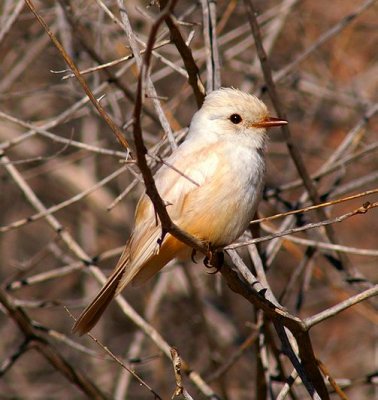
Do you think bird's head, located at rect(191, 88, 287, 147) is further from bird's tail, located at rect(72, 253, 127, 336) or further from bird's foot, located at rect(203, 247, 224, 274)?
bird's tail, located at rect(72, 253, 127, 336)

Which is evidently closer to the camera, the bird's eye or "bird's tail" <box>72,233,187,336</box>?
"bird's tail" <box>72,233,187,336</box>

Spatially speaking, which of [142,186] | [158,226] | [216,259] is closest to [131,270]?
[158,226]

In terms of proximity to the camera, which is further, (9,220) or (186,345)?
(9,220)

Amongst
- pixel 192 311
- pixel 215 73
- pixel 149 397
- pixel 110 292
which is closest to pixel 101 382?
pixel 149 397

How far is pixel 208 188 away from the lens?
176 inches

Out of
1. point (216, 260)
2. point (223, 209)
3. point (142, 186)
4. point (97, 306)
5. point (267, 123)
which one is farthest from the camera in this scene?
point (142, 186)

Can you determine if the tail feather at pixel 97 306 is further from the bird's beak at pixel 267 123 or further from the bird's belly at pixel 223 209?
the bird's beak at pixel 267 123

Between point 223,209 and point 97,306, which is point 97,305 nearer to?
point 97,306

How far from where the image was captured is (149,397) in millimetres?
8430

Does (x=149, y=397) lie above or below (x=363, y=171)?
below

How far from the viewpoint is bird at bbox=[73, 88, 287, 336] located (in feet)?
14.5

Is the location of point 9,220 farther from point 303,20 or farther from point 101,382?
point 303,20

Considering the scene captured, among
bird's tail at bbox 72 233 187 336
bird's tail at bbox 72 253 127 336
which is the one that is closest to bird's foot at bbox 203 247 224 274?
bird's tail at bbox 72 233 187 336

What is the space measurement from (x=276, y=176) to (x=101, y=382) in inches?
104
